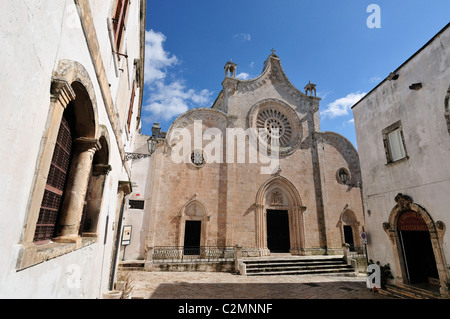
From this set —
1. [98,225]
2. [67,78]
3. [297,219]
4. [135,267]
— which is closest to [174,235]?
[135,267]

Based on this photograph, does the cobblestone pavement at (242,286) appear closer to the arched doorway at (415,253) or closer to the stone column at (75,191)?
the arched doorway at (415,253)

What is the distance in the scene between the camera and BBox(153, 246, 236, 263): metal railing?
45.0ft

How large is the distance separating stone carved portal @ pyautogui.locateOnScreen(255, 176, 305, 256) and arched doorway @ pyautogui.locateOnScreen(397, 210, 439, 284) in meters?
7.84

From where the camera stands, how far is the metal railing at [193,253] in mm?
13702

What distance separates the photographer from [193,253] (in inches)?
572

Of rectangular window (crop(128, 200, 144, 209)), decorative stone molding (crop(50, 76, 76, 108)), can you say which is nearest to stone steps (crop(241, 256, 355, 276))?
rectangular window (crop(128, 200, 144, 209))

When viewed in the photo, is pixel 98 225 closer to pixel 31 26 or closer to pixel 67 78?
pixel 67 78

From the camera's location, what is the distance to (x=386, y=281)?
918 centimetres

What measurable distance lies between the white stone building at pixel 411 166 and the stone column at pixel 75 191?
9.52 m

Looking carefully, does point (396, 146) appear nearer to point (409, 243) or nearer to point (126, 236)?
point (409, 243)

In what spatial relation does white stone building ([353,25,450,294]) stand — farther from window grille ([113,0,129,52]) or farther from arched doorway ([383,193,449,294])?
window grille ([113,0,129,52])

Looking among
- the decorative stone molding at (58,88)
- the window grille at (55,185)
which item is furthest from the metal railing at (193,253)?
the decorative stone molding at (58,88)

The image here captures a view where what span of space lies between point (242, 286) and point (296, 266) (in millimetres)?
4827

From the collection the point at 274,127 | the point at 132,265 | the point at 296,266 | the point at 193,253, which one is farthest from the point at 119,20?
the point at 274,127
